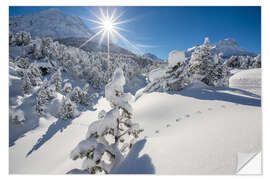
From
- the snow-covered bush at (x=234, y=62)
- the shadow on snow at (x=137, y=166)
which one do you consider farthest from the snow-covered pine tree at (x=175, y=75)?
the snow-covered bush at (x=234, y=62)

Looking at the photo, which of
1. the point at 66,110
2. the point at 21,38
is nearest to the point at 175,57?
the point at 66,110

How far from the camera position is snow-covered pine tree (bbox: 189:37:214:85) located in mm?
17655

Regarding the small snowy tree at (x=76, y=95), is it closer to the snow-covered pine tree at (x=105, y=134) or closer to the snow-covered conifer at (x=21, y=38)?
the snow-covered pine tree at (x=105, y=134)

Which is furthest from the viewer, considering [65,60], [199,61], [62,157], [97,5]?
[65,60]

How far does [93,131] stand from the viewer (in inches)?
190

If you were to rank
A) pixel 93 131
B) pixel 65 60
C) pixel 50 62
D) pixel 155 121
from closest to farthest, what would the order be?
pixel 93 131 → pixel 155 121 → pixel 50 62 → pixel 65 60

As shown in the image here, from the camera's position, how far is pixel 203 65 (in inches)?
703

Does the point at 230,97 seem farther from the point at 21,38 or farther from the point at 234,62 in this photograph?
the point at 234,62

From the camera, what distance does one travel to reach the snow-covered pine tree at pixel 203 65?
17655 millimetres

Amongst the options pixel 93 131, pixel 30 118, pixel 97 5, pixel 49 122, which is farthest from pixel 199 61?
pixel 30 118
